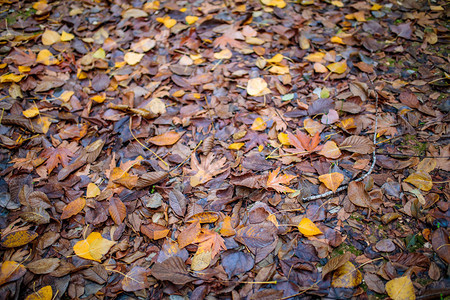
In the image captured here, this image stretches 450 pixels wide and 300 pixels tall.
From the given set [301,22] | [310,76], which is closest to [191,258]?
[310,76]

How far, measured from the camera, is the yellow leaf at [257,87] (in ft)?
8.04

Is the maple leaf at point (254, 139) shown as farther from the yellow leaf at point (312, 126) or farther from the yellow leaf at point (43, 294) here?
the yellow leaf at point (43, 294)

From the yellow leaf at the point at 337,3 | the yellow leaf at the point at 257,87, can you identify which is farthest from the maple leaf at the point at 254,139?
the yellow leaf at the point at 337,3

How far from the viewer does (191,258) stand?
168 cm

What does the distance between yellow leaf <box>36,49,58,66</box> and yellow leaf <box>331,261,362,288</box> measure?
3.10 meters

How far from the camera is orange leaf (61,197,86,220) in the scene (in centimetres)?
190

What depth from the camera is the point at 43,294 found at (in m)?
1.61

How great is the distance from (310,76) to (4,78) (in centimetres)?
288

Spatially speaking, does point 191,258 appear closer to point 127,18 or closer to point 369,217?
point 369,217

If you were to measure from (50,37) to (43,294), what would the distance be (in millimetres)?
2609

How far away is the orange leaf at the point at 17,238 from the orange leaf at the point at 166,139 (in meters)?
1.02

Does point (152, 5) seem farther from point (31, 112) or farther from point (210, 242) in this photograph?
point (210, 242)

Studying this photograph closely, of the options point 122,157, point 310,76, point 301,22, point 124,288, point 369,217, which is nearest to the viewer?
point 124,288

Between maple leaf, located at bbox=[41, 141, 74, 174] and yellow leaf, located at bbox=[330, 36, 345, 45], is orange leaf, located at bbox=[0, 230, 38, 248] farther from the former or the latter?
yellow leaf, located at bbox=[330, 36, 345, 45]
